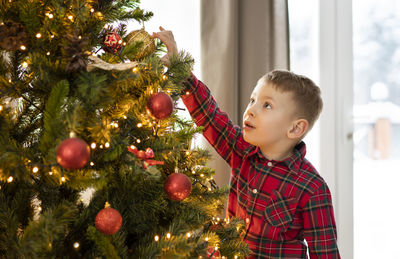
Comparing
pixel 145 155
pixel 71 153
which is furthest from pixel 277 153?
A: pixel 71 153

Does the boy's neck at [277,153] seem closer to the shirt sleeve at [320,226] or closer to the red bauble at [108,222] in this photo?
the shirt sleeve at [320,226]

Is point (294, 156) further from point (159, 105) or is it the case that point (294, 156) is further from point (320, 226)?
point (159, 105)

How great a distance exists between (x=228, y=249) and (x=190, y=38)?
3.81 feet

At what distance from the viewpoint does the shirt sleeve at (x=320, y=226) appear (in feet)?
3.61

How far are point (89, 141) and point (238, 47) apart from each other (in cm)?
110

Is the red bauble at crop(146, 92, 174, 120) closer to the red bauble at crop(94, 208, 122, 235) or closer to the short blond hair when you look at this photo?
the red bauble at crop(94, 208, 122, 235)

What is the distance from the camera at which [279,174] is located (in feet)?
3.89

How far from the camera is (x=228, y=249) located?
90 centimetres

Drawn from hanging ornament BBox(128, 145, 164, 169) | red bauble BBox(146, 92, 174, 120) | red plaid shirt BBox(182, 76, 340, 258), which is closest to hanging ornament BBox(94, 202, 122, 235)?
hanging ornament BBox(128, 145, 164, 169)

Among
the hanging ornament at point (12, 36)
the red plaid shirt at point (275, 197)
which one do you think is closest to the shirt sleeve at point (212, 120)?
the red plaid shirt at point (275, 197)

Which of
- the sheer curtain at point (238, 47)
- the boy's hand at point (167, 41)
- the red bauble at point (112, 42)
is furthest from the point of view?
the sheer curtain at point (238, 47)

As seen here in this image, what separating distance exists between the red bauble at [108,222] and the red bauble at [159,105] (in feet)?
0.69

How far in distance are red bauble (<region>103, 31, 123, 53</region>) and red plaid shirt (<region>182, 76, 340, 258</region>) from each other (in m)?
0.37

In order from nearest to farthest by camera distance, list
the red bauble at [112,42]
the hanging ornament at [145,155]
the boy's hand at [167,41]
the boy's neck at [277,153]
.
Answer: the hanging ornament at [145,155]
the red bauble at [112,42]
the boy's hand at [167,41]
the boy's neck at [277,153]
